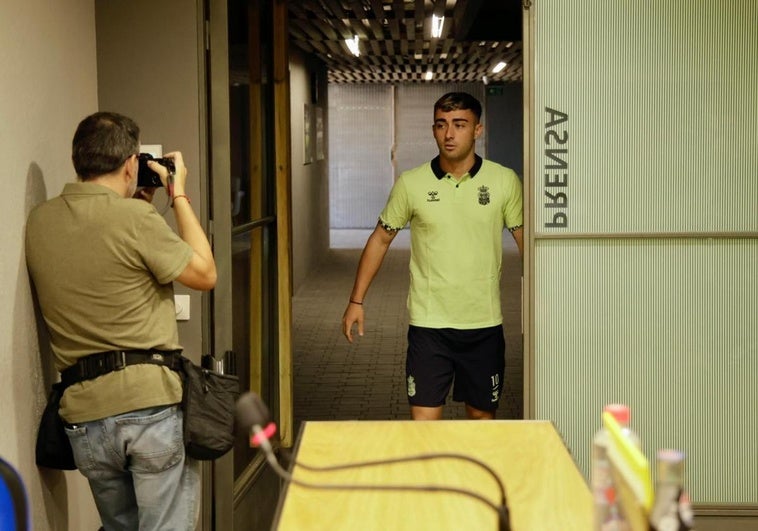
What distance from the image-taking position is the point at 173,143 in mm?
3838

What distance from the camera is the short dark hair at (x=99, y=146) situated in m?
2.88

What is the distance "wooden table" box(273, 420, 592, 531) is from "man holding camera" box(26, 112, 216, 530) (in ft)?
1.56

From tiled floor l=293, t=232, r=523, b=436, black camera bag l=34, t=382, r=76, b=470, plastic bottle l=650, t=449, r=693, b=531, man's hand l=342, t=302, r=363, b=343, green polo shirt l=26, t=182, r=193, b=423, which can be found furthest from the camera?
tiled floor l=293, t=232, r=523, b=436

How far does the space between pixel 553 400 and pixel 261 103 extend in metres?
1.94

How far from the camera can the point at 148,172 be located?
3252 mm

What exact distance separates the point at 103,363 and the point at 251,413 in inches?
54.0

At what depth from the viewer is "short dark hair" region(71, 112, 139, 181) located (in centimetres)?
288

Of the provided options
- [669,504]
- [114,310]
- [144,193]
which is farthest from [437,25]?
[669,504]

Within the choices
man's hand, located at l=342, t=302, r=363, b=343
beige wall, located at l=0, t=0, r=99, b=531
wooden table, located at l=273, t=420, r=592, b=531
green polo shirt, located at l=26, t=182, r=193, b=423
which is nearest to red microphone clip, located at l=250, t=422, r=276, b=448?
wooden table, located at l=273, t=420, r=592, b=531

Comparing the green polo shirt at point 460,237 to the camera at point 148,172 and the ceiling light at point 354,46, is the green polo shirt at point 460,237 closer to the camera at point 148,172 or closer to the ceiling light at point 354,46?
the camera at point 148,172

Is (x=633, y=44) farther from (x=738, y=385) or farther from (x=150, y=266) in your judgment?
(x=150, y=266)

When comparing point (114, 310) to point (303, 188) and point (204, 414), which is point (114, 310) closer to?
point (204, 414)

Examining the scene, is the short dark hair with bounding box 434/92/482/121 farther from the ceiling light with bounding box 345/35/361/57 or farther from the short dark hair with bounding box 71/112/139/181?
the ceiling light with bounding box 345/35/361/57

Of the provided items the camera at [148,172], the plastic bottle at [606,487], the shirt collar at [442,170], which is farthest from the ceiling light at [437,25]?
the plastic bottle at [606,487]
